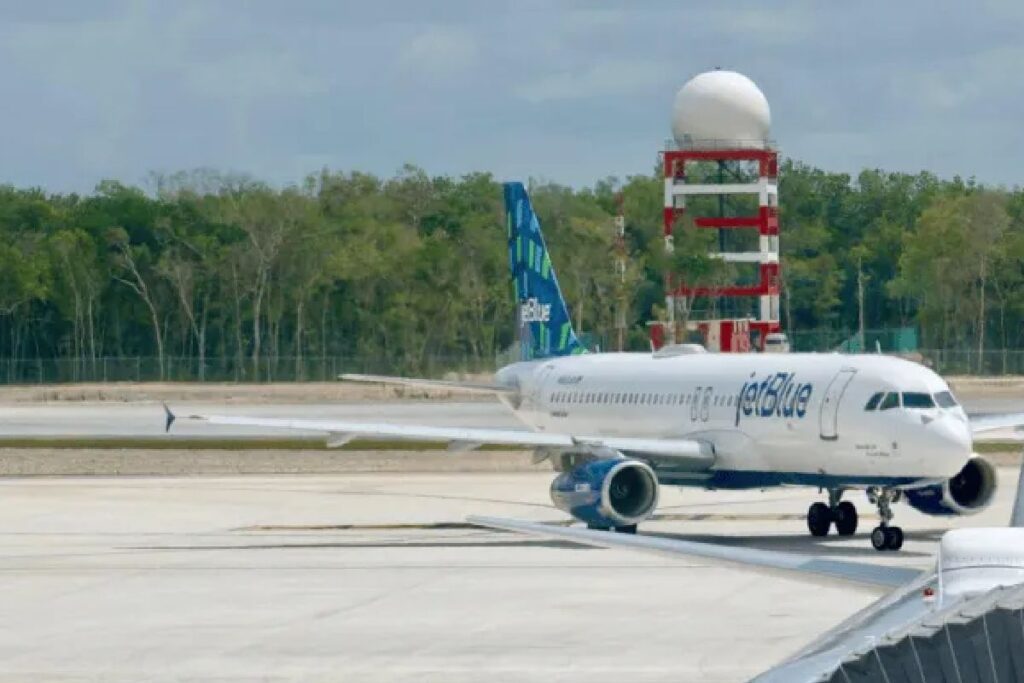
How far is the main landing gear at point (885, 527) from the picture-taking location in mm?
32469

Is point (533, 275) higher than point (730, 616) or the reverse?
higher

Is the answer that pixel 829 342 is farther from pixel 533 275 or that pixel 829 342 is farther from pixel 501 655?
pixel 501 655

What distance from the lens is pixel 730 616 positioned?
23938mm

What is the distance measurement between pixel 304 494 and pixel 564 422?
835cm

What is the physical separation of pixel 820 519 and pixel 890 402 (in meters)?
2.97

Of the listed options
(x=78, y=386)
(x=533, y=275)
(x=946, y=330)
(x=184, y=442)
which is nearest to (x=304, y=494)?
(x=533, y=275)

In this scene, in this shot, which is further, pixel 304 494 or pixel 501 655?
pixel 304 494

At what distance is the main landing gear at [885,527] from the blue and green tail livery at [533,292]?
11.6 meters

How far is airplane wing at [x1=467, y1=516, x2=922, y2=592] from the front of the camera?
9359mm

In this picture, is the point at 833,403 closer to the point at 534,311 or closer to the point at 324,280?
the point at 534,311

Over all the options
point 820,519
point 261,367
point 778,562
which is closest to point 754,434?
point 820,519

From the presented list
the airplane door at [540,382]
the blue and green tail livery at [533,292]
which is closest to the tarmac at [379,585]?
the airplane door at [540,382]

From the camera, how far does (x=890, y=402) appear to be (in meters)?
33.2

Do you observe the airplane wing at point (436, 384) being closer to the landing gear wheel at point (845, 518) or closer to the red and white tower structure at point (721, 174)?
the landing gear wheel at point (845, 518)
